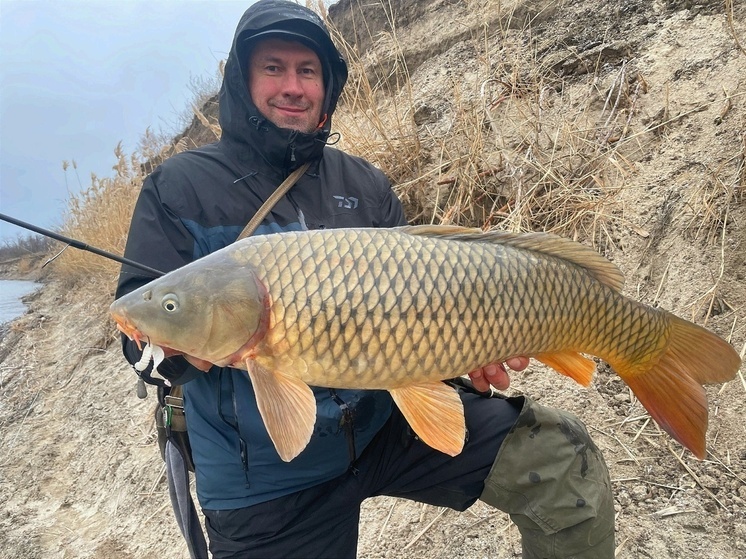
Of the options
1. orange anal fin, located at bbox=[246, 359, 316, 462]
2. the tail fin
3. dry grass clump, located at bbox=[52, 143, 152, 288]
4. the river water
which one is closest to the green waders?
the tail fin

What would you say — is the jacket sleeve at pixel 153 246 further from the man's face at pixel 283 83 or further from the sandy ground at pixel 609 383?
the sandy ground at pixel 609 383

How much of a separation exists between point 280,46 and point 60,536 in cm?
326

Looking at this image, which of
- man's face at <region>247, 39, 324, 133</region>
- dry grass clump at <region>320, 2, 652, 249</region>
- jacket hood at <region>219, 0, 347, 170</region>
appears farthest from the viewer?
dry grass clump at <region>320, 2, 652, 249</region>

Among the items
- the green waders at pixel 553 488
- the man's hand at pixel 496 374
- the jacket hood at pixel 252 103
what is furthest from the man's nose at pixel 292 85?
the green waders at pixel 553 488

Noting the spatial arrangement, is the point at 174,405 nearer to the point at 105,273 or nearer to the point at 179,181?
the point at 179,181

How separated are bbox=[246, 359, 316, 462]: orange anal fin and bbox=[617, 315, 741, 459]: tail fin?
0.87 meters

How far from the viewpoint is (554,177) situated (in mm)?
2645

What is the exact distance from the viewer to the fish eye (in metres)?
1.06

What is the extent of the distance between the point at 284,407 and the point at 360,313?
263 millimetres

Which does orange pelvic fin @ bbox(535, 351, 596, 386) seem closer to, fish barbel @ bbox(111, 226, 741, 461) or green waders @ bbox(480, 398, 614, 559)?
fish barbel @ bbox(111, 226, 741, 461)

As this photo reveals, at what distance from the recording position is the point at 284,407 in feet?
3.44

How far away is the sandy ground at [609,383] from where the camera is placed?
5.53 feet

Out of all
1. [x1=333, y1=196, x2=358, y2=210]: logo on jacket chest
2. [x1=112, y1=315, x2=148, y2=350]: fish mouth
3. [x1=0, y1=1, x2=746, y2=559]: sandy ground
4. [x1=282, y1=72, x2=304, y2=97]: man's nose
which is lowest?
[x1=0, y1=1, x2=746, y2=559]: sandy ground

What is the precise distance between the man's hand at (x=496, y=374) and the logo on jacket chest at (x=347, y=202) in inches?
26.4
